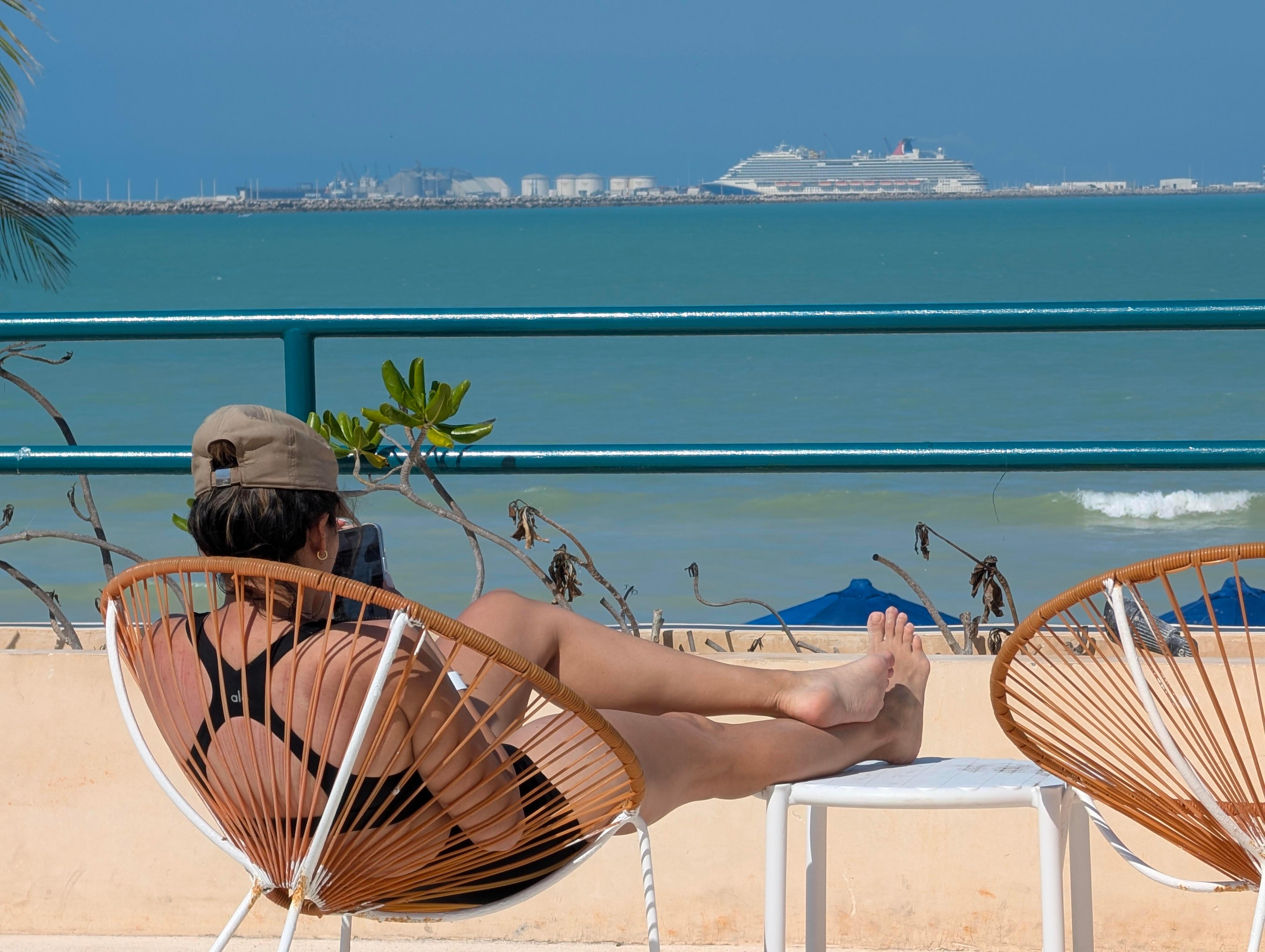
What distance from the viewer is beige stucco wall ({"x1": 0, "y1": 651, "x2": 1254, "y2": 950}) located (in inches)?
88.1

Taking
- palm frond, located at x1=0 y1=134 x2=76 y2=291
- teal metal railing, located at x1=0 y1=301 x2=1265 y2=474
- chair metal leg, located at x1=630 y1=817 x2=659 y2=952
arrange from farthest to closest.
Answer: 1. palm frond, located at x1=0 y1=134 x2=76 y2=291
2. teal metal railing, located at x1=0 y1=301 x2=1265 y2=474
3. chair metal leg, located at x1=630 y1=817 x2=659 y2=952

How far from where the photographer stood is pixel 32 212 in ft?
19.0

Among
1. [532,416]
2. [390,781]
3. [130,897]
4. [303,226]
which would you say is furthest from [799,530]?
[303,226]

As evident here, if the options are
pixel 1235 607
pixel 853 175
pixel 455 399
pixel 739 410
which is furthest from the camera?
pixel 853 175

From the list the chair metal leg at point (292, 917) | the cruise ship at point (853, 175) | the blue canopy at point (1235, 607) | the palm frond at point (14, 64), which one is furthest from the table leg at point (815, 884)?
the cruise ship at point (853, 175)

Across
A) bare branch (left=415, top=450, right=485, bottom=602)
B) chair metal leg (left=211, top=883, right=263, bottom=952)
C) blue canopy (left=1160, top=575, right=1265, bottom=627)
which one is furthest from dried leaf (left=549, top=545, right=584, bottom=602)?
blue canopy (left=1160, top=575, right=1265, bottom=627)

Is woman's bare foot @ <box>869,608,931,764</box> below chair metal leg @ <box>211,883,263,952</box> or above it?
above

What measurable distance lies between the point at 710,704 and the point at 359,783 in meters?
0.60

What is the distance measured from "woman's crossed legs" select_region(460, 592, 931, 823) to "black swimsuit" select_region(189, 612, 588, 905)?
21 cm

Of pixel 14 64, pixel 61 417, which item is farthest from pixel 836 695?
pixel 14 64

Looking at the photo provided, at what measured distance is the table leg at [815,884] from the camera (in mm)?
1906

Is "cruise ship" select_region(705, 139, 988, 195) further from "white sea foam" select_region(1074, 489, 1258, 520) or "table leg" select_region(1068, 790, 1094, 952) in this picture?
"table leg" select_region(1068, 790, 1094, 952)

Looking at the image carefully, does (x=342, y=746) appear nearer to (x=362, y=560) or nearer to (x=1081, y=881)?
(x=362, y=560)

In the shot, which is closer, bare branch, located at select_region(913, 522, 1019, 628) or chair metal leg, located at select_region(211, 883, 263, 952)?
chair metal leg, located at select_region(211, 883, 263, 952)
